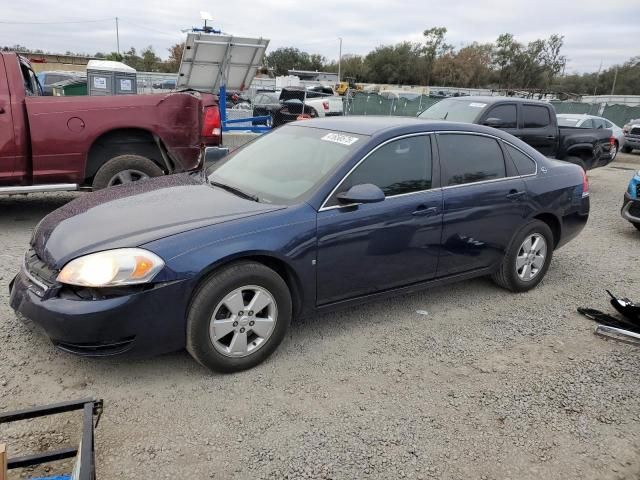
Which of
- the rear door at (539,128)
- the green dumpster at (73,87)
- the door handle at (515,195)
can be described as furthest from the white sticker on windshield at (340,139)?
the green dumpster at (73,87)

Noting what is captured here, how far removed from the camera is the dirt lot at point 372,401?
2.56m

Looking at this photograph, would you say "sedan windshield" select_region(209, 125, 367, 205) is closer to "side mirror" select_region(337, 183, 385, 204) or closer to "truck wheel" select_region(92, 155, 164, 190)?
"side mirror" select_region(337, 183, 385, 204)

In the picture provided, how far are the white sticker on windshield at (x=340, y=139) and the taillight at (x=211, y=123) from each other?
10.7 feet

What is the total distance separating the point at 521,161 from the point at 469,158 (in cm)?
69

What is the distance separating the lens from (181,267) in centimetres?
Answer: 291

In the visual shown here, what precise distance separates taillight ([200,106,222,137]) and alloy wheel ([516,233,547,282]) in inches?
166

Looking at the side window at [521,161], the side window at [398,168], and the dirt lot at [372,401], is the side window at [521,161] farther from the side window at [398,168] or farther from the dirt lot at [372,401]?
the dirt lot at [372,401]

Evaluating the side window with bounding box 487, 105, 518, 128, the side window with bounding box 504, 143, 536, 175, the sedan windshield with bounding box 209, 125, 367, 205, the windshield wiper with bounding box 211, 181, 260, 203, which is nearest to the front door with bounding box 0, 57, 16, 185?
the sedan windshield with bounding box 209, 125, 367, 205

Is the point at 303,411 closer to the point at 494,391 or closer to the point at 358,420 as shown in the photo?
the point at 358,420

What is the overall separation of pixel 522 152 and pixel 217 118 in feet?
13.2

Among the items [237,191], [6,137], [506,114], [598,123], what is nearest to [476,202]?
[237,191]

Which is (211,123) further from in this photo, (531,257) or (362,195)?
(531,257)

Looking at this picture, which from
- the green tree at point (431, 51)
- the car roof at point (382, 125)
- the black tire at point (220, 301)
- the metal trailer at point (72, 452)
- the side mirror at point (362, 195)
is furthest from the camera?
the green tree at point (431, 51)

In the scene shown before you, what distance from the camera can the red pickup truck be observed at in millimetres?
5656
